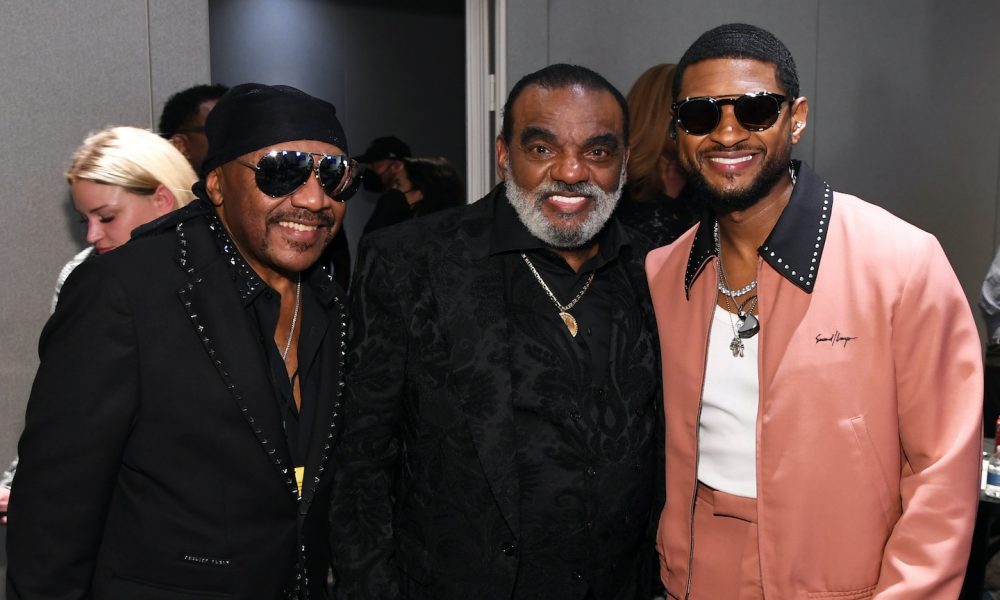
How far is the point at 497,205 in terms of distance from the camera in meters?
2.15

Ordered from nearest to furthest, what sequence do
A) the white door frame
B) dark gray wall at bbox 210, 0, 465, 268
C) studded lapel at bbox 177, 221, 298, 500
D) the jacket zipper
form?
studded lapel at bbox 177, 221, 298, 500 < the jacket zipper < the white door frame < dark gray wall at bbox 210, 0, 465, 268

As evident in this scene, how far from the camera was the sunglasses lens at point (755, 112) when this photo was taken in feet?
5.77

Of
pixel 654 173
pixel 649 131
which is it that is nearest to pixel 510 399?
pixel 654 173

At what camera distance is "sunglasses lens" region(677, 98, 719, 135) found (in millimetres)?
1782

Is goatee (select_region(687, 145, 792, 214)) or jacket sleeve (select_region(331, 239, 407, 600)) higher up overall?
goatee (select_region(687, 145, 792, 214))

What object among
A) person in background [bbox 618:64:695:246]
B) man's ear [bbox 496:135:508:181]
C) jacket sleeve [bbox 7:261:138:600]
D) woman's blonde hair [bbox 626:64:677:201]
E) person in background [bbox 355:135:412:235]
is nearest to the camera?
jacket sleeve [bbox 7:261:138:600]

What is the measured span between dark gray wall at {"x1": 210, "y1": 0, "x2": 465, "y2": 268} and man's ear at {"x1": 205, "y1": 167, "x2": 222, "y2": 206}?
5239mm

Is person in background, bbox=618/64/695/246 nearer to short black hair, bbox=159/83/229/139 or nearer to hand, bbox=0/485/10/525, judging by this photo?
short black hair, bbox=159/83/229/139

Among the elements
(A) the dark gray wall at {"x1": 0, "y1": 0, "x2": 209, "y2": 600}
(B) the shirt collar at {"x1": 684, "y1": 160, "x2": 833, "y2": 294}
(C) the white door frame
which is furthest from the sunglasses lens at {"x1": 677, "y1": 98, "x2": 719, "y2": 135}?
(C) the white door frame

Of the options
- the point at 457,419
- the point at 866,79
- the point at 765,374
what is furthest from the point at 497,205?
the point at 866,79

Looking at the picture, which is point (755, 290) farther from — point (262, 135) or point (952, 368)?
point (262, 135)

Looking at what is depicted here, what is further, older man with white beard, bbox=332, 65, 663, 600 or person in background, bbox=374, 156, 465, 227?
person in background, bbox=374, 156, 465, 227

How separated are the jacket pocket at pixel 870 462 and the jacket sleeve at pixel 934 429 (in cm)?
4

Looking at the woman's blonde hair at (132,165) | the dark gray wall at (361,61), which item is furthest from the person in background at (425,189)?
the woman's blonde hair at (132,165)
